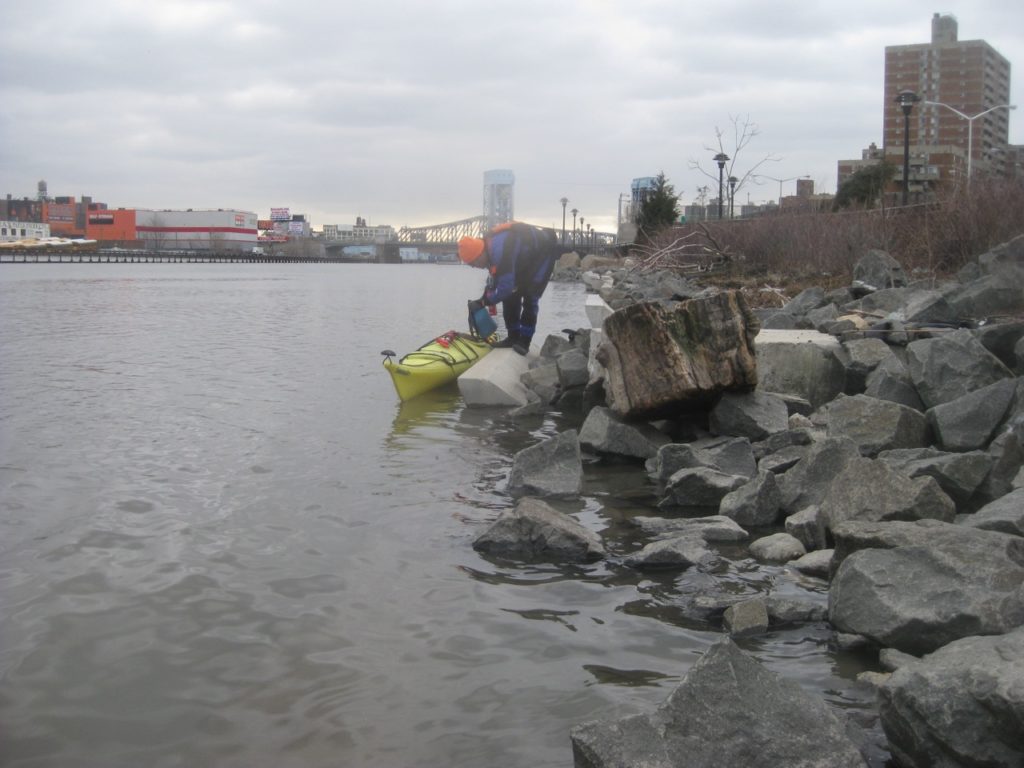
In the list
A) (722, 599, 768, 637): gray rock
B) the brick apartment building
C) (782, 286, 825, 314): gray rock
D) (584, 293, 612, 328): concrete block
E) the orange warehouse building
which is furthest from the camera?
the orange warehouse building

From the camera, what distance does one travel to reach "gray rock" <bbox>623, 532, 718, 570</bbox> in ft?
21.7

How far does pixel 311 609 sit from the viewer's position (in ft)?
19.9

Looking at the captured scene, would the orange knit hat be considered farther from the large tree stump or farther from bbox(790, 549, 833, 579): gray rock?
bbox(790, 549, 833, 579): gray rock

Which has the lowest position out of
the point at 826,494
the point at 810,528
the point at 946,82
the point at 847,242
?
the point at 810,528

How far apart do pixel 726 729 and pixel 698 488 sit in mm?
4579

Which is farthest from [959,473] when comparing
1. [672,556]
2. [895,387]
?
[895,387]

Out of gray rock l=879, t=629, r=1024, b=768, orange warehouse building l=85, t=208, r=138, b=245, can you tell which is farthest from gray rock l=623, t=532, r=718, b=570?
orange warehouse building l=85, t=208, r=138, b=245

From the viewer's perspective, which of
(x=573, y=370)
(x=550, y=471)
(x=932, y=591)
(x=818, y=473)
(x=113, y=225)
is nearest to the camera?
(x=932, y=591)

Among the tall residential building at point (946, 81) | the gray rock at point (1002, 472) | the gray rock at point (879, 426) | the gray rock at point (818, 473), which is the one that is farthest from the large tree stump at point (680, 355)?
the tall residential building at point (946, 81)

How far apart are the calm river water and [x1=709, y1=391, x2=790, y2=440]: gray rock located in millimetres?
1017

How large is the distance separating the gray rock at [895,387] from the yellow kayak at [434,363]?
6611 mm

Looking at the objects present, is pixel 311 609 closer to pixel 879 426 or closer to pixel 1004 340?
pixel 879 426

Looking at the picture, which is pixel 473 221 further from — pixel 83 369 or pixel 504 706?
pixel 504 706

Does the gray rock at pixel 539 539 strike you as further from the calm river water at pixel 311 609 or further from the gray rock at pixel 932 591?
the gray rock at pixel 932 591
